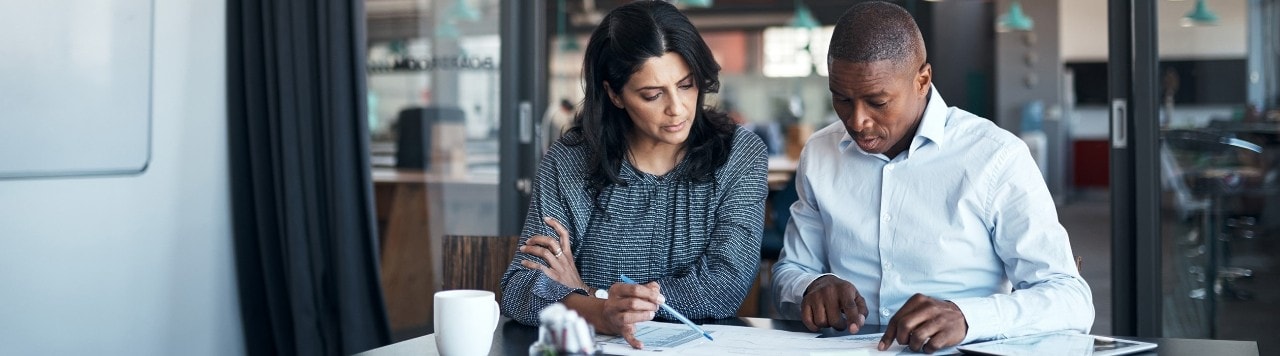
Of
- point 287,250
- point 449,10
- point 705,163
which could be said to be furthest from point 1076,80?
point 705,163

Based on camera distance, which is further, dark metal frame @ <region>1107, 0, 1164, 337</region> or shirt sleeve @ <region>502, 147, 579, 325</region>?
dark metal frame @ <region>1107, 0, 1164, 337</region>

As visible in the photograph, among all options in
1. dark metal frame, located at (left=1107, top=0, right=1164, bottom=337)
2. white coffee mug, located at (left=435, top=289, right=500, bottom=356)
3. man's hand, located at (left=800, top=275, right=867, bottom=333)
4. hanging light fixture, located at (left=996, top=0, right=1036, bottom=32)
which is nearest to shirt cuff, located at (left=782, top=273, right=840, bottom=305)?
man's hand, located at (left=800, top=275, right=867, bottom=333)

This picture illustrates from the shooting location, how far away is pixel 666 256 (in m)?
2.03

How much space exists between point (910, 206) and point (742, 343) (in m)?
0.47

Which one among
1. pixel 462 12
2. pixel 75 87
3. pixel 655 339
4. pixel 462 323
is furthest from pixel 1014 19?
pixel 462 323

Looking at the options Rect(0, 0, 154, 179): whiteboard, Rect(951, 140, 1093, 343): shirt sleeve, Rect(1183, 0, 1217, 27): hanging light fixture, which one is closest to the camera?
Rect(951, 140, 1093, 343): shirt sleeve

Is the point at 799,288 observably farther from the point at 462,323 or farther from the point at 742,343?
the point at 462,323

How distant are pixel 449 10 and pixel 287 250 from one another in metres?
1.25

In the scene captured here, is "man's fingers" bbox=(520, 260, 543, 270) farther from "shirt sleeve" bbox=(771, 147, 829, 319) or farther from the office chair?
the office chair

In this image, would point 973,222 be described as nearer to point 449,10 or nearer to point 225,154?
point 225,154

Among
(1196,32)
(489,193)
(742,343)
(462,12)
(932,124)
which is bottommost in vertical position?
(742,343)

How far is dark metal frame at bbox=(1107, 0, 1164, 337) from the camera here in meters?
3.22

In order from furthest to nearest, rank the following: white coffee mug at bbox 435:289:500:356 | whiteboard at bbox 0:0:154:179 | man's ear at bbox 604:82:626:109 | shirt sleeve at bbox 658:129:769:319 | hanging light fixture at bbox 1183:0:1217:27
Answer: hanging light fixture at bbox 1183:0:1217:27
whiteboard at bbox 0:0:154:179
man's ear at bbox 604:82:626:109
shirt sleeve at bbox 658:129:769:319
white coffee mug at bbox 435:289:500:356

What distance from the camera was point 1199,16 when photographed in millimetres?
3205
